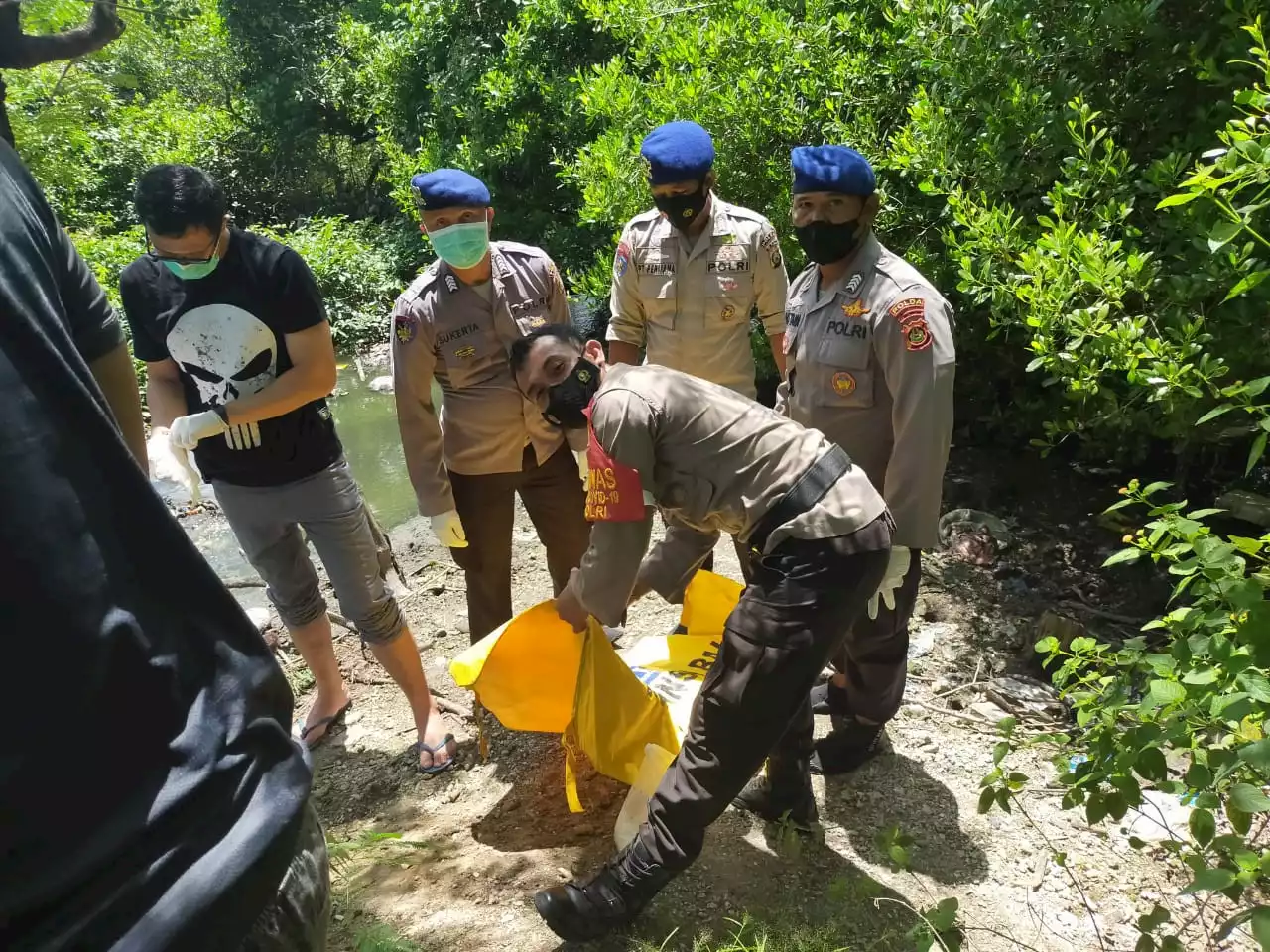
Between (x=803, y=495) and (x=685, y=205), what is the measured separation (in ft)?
5.31

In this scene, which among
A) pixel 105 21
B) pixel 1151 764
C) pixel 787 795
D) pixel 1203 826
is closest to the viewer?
pixel 1203 826

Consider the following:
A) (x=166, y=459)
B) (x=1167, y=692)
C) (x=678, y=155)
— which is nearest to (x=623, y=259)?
(x=678, y=155)

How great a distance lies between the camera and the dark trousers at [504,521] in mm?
3107

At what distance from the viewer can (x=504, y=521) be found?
10.4 ft

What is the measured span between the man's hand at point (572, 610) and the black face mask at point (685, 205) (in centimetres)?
161

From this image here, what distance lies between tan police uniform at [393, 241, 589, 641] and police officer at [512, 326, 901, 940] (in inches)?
26.8

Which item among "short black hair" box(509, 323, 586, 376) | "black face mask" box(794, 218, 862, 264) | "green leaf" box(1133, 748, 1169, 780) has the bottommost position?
"green leaf" box(1133, 748, 1169, 780)

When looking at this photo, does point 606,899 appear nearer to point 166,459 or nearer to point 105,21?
point 166,459

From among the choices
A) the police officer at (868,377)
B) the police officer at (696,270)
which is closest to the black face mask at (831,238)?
the police officer at (868,377)

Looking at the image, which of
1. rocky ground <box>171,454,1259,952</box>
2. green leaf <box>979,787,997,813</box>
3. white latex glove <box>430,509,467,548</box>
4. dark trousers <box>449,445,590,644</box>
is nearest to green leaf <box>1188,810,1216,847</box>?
green leaf <box>979,787,997,813</box>

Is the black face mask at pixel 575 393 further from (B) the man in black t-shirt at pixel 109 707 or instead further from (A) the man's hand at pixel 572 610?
(B) the man in black t-shirt at pixel 109 707

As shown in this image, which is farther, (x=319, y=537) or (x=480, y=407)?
(x=480, y=407)

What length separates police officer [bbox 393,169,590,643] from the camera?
2.85m

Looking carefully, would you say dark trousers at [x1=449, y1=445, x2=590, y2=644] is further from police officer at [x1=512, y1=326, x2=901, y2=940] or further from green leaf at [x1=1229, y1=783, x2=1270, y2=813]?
green leaf at [x1=1229, y1=783, x2=1270, y2=813]
